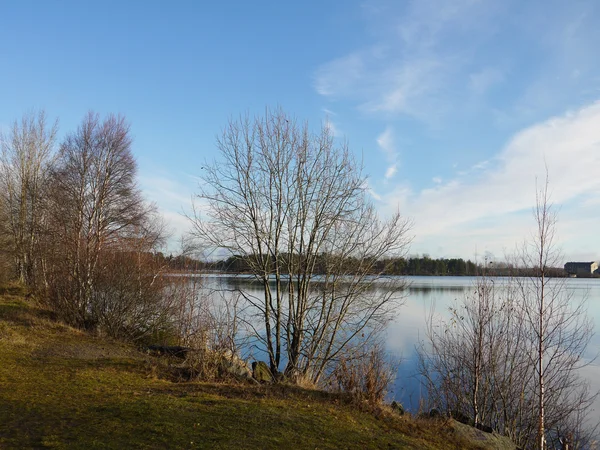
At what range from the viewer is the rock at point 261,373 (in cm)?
1037

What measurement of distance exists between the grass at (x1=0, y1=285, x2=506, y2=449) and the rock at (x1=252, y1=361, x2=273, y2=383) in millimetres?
1580

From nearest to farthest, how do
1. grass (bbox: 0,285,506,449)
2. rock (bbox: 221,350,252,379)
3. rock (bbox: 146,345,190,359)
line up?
grass (bbox: 0,285,506,449), rock (bbox: 221,350,252,379), rock (bbox: 146,345,190,359)

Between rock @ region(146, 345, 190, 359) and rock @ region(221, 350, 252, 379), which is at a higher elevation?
rock @ region(221, 350, 252, 379)

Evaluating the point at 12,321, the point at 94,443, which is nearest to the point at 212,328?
the point at 94,443

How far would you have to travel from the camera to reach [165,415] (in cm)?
604

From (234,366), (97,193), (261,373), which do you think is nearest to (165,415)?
(234,366)

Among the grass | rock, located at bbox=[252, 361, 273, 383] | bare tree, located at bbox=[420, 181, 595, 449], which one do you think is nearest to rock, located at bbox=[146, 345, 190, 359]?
the grass

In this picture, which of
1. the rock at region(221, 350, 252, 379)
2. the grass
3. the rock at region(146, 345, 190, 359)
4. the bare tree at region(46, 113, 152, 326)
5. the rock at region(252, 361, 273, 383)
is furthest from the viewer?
the bare tree at region(46, 113, 152, 326)

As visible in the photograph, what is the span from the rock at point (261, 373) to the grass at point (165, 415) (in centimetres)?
158

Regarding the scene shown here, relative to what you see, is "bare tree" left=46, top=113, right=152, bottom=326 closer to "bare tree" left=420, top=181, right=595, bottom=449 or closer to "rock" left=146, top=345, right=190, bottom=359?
"rock" left=146, top=345, right=190, bottom=359

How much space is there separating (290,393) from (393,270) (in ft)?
18.0

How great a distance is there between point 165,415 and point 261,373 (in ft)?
15.8

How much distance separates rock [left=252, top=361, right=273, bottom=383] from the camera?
10367mm

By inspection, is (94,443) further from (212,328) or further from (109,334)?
(109,334)
